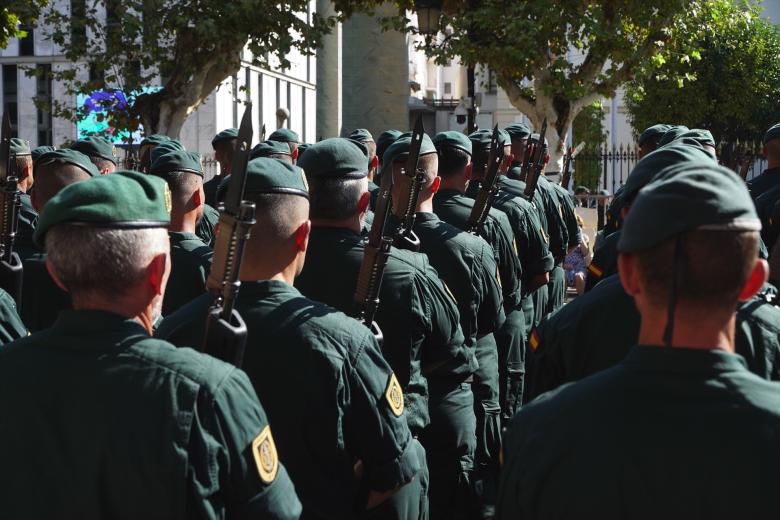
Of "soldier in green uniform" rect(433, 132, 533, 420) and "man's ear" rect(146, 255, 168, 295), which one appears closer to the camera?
"man's ear" rect(146, 255, 168, 295)

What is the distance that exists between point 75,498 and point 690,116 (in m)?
31.3

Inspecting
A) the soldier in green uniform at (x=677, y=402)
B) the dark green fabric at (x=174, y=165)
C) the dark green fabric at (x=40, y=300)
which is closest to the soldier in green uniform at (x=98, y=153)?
the dark green fabric at (x=174, y=165)

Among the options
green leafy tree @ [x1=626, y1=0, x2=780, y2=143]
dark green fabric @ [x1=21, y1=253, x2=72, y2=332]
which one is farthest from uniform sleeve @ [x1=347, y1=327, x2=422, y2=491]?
green leafy tree @ [x1=626, y1=0, x2=780, y2=143]

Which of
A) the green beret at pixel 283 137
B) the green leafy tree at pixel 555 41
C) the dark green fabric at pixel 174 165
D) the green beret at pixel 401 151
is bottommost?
the dark green fabric at pixel 174 165

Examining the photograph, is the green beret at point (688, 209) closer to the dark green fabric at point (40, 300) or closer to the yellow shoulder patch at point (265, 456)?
the yellow shoulder patch at point (265, 456)

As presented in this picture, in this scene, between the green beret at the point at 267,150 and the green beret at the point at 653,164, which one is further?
the green beret at the point at 267,150

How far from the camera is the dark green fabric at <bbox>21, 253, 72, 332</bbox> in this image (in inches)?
209

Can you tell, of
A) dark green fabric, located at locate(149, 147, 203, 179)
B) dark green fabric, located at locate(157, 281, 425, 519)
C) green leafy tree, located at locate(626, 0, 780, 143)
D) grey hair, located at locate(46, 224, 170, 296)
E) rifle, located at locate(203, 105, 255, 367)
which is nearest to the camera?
grey hair, located at locate(46, 224, 170, 296)

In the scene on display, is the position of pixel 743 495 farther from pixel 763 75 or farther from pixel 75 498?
pixel 763 75

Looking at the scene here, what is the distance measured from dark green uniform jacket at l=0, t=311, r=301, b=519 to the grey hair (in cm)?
7

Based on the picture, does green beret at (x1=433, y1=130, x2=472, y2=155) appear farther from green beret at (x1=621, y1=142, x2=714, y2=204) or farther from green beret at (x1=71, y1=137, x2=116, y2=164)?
green beret at (x1=621, y1=142, x2=714, y2=204)

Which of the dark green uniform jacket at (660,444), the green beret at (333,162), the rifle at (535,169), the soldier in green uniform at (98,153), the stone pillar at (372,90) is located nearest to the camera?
the dark green uniform jacket at (660,444)

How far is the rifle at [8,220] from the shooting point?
4.56 m

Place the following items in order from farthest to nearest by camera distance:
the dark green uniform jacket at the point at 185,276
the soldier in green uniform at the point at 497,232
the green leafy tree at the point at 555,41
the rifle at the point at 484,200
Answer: the green leafy tree at the point at 555,41 → the soldier in green uniform at the point at 497,232 → the rifle at the point at 484,200 → the dark green uniform jacket at the point at 185,276
